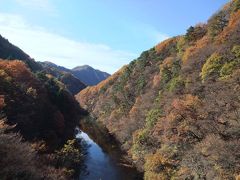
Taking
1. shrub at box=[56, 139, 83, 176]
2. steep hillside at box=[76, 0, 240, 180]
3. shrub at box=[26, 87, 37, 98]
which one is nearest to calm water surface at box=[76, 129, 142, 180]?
shrub at box=[56, 139, 83, 176]

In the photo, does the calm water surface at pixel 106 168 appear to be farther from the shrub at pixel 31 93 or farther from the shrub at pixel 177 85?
the shrub at pixel 177 85

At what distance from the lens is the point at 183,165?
5647cm

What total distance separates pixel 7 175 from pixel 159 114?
51.5 meters

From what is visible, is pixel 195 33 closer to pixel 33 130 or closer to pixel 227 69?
pixel 227 69

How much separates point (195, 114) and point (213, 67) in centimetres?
1826

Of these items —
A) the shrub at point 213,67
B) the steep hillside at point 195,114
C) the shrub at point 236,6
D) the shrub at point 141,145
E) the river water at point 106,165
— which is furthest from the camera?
the shrub at point 236,6

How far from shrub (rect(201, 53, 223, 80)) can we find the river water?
86.1ft

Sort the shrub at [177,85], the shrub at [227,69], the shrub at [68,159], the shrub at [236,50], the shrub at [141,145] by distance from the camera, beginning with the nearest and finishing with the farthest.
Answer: the shrub at [68,159] → the shrub at [227,69] → the shrub at [141,145] → the shrub at [236,50] → the shrub at [177,85]

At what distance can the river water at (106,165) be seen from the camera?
67938mm

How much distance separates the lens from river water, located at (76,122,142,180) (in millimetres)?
67938

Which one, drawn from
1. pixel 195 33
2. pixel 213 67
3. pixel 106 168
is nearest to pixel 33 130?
pixel 106 168

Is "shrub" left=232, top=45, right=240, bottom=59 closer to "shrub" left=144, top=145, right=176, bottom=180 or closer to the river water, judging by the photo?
"shrub" left=144, top=145, right=176, bottom=180

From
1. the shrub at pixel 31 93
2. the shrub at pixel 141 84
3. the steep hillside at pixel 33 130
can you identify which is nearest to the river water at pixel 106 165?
the steep hillside at pixel 33 130

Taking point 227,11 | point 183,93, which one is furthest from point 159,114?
point 227,11
